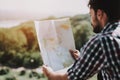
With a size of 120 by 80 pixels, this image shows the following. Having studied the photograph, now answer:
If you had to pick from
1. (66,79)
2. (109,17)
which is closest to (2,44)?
(66,79)

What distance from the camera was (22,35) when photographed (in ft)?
4.56

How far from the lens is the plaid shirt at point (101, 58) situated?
1096mm

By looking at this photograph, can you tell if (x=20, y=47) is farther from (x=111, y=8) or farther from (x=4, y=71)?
(x=111, y=8)

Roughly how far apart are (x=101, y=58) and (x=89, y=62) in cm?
5

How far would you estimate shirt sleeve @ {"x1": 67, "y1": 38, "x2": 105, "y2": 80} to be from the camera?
3.61 feet

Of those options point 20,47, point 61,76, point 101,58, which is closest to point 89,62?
point 101,58

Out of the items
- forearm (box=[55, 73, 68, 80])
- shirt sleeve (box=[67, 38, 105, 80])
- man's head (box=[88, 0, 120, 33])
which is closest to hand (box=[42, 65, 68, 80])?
forearm (box=[55, 73, 68, 80])

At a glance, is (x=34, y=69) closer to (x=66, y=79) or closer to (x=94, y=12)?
(x=66, y=79)

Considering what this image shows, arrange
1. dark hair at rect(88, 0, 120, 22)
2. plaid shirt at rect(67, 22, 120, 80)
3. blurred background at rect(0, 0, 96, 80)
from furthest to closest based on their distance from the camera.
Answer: blurred background at rect(0, 0, 96, 80) → dark hair at rect(88, 0, 120, 22) → plaid shirt at rect(67, 22, 120, 80)

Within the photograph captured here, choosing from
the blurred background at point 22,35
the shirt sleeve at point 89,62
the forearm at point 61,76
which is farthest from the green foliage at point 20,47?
the shirt sleeve at point 89,62

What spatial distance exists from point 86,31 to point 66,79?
0.54 metres

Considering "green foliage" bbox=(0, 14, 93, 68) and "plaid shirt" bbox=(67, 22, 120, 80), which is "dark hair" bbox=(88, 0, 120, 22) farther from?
"green foliage" bbox=(0, 14, 93, 68)

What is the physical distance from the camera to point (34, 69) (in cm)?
144

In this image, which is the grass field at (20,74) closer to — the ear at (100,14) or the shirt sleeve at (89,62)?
the shirt sleeve at (89,62)
